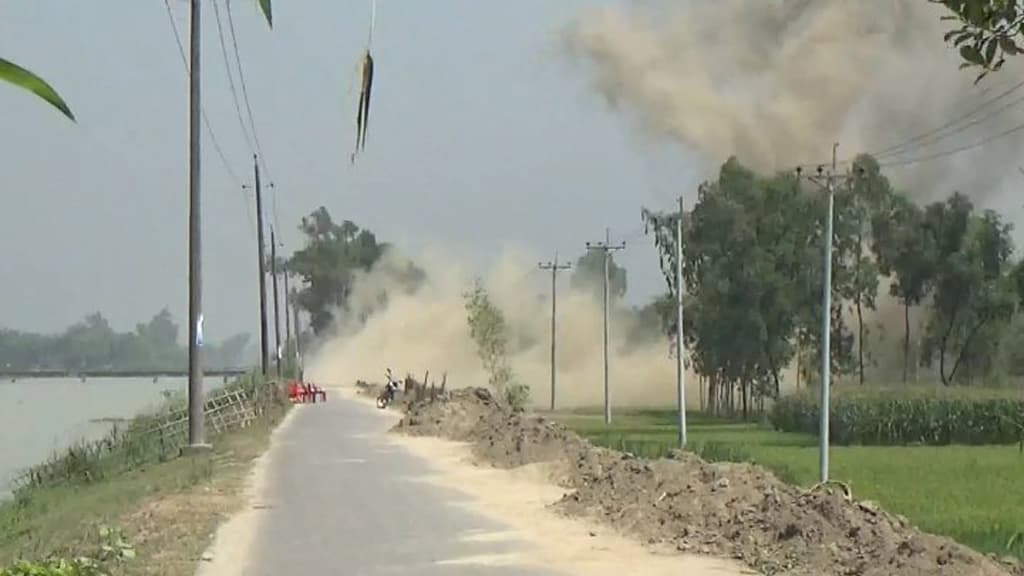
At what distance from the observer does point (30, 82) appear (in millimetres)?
2281

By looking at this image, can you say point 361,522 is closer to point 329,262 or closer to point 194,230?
point 194,230

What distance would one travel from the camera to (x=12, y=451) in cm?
4016

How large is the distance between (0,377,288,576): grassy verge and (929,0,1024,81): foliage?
1145 cm

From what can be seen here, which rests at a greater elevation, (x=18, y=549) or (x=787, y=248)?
(x=787, y=248)

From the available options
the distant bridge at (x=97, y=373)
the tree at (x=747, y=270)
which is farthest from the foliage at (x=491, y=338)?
the distant bridge at (x=97, y=373)

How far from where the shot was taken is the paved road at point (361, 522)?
14.8 meters

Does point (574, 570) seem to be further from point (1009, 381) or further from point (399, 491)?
point (1009, 381)

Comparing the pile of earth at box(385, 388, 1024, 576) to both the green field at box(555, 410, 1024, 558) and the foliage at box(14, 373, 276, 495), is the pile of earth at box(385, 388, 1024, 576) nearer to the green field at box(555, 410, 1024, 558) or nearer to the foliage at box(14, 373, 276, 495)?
the green field at box(555, 410, 1024, 558)

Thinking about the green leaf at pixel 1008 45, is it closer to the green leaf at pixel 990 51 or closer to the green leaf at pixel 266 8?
the green leaf at pixel 990 51

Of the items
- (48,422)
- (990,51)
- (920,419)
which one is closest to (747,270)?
(920,419)

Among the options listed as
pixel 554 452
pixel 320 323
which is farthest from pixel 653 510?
pixel 320 323

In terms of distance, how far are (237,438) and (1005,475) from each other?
1870 centimetres

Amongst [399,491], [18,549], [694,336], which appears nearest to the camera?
[18,549]

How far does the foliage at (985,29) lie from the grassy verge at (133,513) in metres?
11.4
